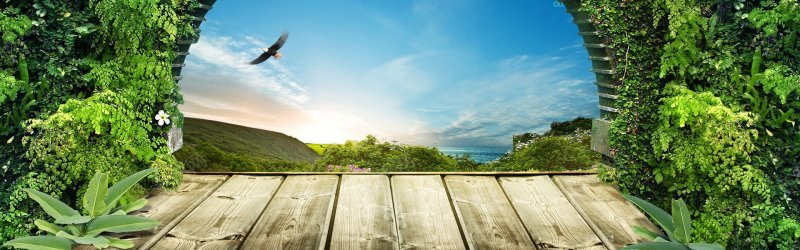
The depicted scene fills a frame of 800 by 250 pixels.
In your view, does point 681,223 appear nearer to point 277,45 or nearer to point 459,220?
point 459,220

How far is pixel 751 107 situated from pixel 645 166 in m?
0.73

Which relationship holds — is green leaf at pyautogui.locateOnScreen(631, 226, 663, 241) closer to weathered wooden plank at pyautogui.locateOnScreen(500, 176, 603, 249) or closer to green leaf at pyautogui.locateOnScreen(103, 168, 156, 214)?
weathered wooden plank at pyautogui.locateOnScreen(500, 176, 603, 249)

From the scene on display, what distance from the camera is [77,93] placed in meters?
3.86

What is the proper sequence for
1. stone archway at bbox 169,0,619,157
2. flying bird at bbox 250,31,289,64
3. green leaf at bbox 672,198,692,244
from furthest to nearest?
1. flying bird at bbox 250,31,289,64
2. stone archway at bbox 169,0,619,157
3. green leaf at bbox 672,198,692,244

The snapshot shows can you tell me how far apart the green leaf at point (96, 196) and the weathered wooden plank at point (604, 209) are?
260cm

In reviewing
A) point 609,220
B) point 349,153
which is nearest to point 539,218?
point 609,220

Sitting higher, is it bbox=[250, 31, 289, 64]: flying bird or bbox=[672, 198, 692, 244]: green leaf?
bbox=[250, 31, 289, 64]: flying bird

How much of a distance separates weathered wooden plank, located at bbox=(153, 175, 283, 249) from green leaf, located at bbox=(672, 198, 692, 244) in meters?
2.22

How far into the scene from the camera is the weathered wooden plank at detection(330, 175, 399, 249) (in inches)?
122

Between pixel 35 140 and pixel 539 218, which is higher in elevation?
pixel 35 140

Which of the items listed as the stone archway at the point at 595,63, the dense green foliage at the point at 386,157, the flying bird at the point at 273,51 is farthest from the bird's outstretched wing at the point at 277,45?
the stone archway at the point at 595,63

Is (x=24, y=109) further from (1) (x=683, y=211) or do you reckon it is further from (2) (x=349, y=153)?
(2) (x=349, y=153)

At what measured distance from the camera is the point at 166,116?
4.19m

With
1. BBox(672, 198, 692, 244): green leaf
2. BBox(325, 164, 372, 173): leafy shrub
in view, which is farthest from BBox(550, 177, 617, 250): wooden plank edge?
BBox(325, 164, 372, 173): leafy shrub
